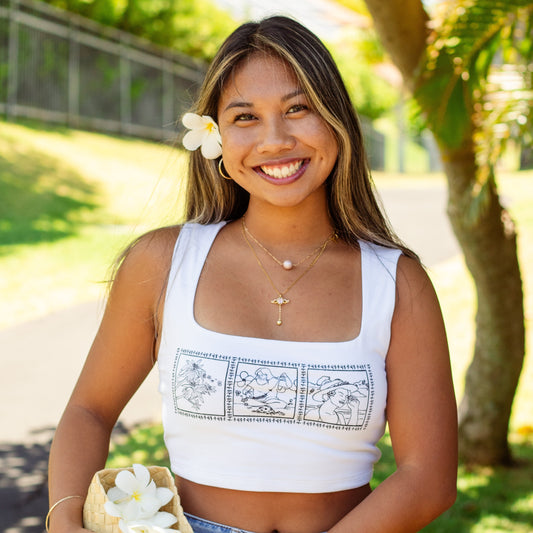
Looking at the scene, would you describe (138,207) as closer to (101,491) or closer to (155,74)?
(155,74)

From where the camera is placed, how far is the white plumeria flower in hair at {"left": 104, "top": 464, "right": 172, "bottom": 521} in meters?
1.79

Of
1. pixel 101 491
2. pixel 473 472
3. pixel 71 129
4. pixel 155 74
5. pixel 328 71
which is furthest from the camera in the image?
pixel 155 74

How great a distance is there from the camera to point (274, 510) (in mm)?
1999

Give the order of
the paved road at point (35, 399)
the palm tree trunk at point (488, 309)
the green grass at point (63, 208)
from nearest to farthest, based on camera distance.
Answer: the palm tree trunk at point (488, 309) < the paved road at point (35, 399) < the green grass at point (63, 208)

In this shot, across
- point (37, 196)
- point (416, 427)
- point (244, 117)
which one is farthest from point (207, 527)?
point (37, 196)

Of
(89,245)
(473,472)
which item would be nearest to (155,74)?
→ (89,245)

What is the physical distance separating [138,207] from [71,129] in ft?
17.1

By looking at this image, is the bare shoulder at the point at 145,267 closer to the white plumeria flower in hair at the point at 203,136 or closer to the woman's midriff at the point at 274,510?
the white plumeria flower in hair at the point at 203,136

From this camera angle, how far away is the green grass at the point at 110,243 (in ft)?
15.2

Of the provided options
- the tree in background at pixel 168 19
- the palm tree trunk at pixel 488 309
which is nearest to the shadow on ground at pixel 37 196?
the tree in background at pixel 168 19

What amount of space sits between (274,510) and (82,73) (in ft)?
60.7

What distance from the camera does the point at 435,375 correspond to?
2.01 m

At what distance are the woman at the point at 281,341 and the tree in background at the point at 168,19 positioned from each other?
59.6ft

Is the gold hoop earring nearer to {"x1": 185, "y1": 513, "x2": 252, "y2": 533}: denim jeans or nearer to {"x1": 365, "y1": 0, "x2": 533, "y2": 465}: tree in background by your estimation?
{"x1": 185, "y1": 513, "x2": 252, "y2": 533}: denim jeans
